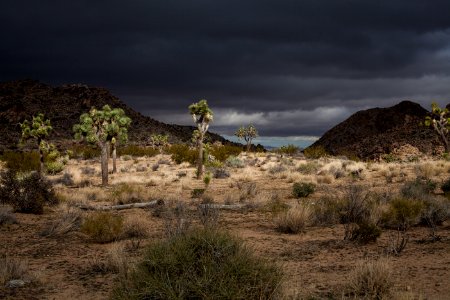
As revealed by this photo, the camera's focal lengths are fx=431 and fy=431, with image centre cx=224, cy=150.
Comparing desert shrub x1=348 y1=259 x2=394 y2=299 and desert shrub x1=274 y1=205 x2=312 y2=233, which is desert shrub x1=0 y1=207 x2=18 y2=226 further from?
desert shrub x1=348 y1=259 x2=394 y2=299

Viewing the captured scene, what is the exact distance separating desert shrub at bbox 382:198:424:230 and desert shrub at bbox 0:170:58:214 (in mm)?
11810

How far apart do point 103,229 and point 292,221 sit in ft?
16.0

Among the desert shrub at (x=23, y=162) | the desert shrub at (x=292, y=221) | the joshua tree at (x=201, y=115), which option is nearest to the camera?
the desert shrub at (x=292, y=221)

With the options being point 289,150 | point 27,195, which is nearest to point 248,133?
point 289,150

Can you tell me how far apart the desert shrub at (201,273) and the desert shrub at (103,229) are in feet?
17.0

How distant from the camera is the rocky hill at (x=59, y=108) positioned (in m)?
89.8

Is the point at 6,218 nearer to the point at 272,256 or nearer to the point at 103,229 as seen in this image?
the point at 103,229

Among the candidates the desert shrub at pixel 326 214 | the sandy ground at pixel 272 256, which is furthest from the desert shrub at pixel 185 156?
the desert shrub at pixel 326 214

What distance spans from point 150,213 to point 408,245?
30.2ft

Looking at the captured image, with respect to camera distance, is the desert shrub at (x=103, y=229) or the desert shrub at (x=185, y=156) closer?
the desert shrub at (x=103, y=229)

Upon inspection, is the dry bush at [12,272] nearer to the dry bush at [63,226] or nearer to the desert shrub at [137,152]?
the dry bush at [63,226]

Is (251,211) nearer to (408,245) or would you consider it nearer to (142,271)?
(408,245)

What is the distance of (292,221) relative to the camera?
37.8 ft

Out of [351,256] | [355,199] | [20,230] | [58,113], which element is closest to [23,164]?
[20,230]
